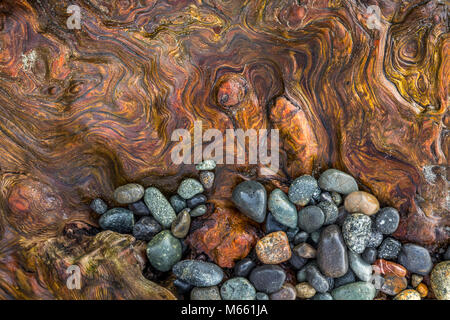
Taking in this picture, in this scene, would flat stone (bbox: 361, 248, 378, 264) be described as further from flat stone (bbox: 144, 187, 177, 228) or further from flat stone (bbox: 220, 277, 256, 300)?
flat stone (bbox: 144, 187, 177, 228)

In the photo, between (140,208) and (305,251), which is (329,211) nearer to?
(305,251)

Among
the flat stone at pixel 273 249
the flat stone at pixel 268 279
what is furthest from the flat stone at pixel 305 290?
the flat stone at pixel 273 249

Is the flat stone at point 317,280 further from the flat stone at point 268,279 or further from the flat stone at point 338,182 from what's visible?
the flat stone at point 338,182

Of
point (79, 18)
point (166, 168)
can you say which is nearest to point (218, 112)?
point (166, 168)

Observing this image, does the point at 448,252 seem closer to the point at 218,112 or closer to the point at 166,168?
the point at 218,112

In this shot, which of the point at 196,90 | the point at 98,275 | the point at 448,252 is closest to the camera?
the point at 98,275
